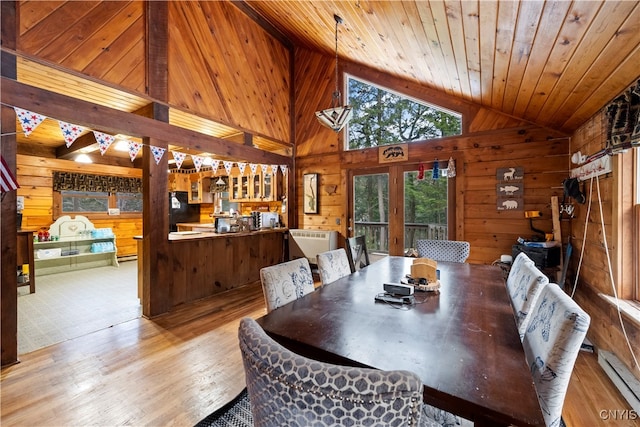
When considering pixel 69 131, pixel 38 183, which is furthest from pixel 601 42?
pixel 38 183

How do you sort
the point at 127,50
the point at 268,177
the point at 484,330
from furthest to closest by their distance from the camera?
the point at 268,177 → the point at 127,50 → the point at 484,330

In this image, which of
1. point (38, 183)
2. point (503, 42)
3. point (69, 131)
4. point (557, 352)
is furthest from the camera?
point (38, 183)

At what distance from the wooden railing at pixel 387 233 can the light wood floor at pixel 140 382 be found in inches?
82.6

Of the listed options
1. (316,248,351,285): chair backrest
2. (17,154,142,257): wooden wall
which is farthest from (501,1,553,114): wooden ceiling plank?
(17,154,142,257): wooden wall

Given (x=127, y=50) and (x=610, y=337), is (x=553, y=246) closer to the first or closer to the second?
(x=610, y=337)

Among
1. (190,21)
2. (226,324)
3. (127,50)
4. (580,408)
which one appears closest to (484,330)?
(580,408)

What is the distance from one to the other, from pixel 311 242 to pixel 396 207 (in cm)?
161

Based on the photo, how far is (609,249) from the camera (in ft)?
7.55

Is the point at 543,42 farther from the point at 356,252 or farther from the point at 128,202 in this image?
the point at 128,202

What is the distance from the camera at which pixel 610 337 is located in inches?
87.6

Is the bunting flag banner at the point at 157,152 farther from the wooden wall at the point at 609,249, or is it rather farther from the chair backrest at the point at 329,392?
the wooden wall at the point at 609,249

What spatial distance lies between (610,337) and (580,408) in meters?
0.82

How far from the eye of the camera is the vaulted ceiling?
1.53 metres

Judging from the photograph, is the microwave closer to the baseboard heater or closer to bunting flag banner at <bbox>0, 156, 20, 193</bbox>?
bunting flag banner at <bbox>0, 156, 20, 193</bbox>
